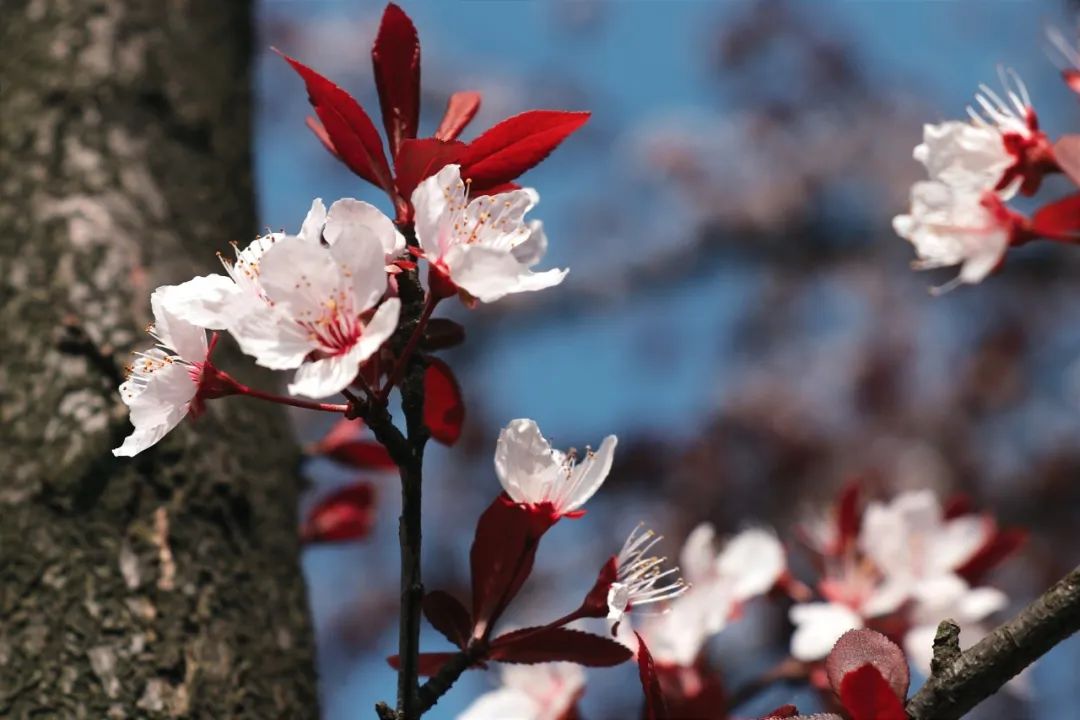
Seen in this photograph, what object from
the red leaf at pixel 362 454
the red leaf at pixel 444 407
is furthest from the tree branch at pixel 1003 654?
the red leaf at pixel 362 454

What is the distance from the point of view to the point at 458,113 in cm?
104

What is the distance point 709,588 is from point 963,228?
1.84ft

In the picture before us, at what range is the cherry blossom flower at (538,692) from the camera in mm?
1217

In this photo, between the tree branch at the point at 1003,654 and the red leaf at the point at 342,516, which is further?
Answer: the red leaf at the point at 342,516

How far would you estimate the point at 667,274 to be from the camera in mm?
4965

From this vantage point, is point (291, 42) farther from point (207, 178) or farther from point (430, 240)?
point (430, 240)

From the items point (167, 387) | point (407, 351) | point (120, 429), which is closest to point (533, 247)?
point (407, 351)

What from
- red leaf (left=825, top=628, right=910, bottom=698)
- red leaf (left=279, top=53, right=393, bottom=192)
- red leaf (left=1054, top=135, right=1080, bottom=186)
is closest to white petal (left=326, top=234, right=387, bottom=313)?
red leaf (left=279, top=53, right=393, bottom=192)

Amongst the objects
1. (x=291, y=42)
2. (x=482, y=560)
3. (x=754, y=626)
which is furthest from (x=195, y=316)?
(x=291, y=42)

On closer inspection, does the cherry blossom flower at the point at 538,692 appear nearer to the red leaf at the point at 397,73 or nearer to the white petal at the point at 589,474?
the white petal at the point at 589,474

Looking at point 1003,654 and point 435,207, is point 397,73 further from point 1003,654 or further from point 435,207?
point 1003,654

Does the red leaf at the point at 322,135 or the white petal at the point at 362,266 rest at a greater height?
the red leaf at the point at 322,135

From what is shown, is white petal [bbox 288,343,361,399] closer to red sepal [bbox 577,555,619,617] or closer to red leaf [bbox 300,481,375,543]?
red sepal [bbox 577,555,619,617]

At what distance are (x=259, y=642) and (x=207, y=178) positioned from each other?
2.46ft
